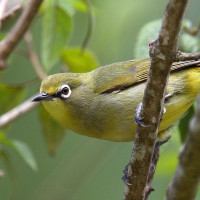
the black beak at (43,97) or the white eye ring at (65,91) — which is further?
the white eye ring at (65,91)

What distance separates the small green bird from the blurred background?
634 mm

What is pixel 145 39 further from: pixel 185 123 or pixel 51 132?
pixel 51 132

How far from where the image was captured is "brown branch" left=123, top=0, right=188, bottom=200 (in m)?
2.38

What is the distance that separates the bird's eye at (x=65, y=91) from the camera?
13.1 ft

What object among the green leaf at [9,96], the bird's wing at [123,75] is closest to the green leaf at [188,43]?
the bird's wing at [123,75]

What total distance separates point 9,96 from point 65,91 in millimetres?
780

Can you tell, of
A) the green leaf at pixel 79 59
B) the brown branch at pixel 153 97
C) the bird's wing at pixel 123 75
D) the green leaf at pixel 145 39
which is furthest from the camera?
the green leaf at pixel 79 59

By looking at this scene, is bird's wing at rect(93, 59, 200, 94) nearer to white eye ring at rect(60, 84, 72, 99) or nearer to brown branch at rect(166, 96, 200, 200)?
white eye ring at rect(60, 84, 72, 99)

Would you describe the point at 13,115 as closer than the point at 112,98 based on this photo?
No

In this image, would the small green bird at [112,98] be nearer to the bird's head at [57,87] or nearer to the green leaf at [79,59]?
the bird's head at [57,87]

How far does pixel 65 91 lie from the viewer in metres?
4.04

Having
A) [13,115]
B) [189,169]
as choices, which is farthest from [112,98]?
[189,169]

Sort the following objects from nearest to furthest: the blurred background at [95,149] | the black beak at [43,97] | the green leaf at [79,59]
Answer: the black beak at [43,97], the green leaf at [79,59], the blurred background at [95,149]

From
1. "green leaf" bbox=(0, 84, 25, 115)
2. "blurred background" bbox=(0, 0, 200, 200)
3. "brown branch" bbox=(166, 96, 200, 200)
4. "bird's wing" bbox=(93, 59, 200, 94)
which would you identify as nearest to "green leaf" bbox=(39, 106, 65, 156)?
"green leaf" bbox=(0, 84, 25, 115)
